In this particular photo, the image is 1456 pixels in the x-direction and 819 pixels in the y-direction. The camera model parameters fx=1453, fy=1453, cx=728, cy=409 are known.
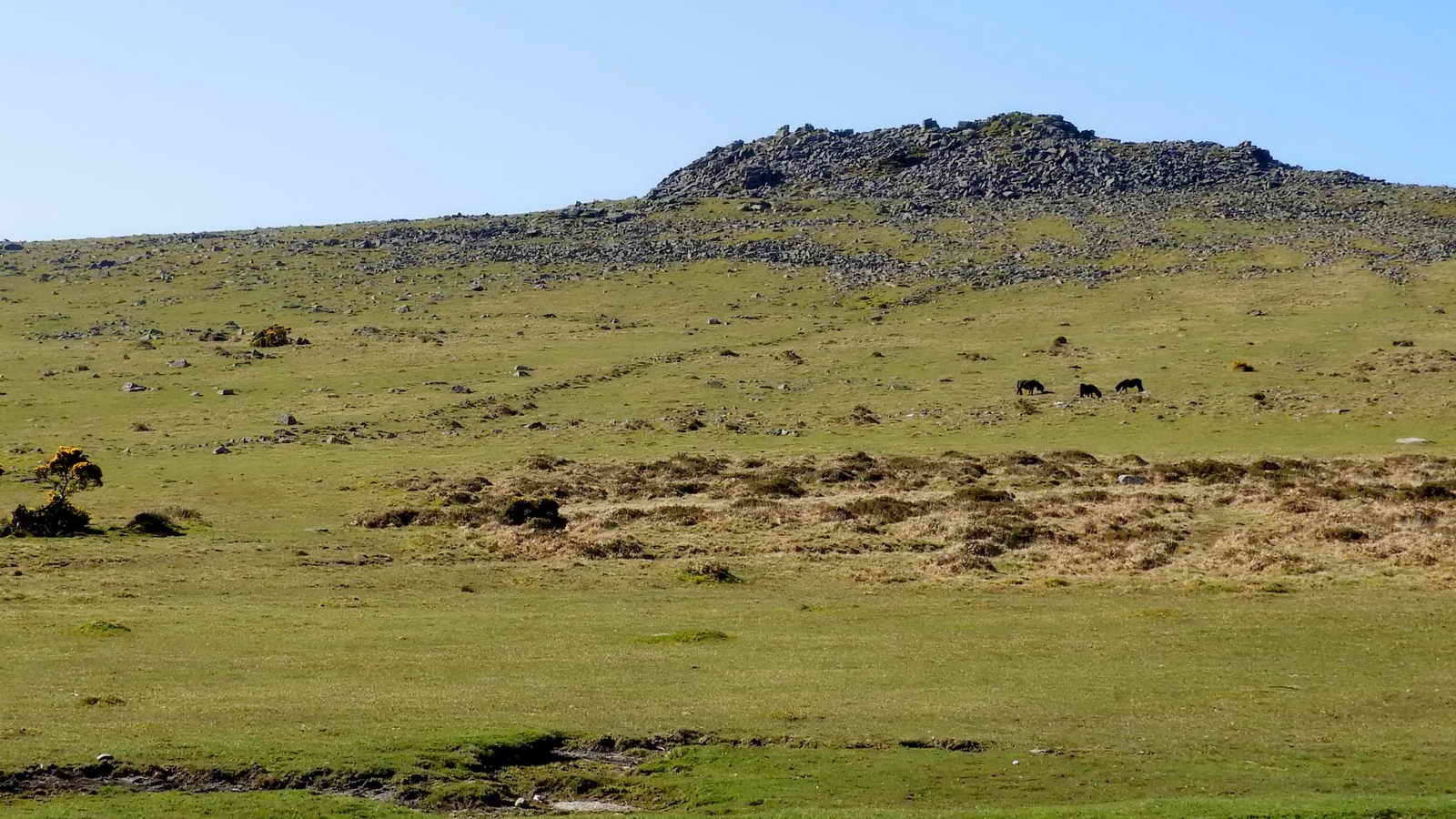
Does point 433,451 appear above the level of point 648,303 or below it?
below

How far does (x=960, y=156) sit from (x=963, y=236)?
132 feet

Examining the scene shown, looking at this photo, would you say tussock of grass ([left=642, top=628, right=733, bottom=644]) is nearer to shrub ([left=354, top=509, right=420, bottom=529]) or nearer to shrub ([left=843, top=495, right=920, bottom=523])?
shrub ([left=843, top=495, right=920, bottom=523])

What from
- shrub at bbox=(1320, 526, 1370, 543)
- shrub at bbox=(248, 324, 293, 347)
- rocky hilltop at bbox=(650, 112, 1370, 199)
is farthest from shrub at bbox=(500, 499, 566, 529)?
rocky hilltop at bbox=(650, 112, 1370, 199)

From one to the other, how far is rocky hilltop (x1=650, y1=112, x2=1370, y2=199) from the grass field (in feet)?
179

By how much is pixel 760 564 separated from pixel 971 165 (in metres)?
137

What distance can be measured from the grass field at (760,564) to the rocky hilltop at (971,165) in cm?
5447

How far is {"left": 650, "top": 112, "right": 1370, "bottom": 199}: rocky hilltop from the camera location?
16662cm

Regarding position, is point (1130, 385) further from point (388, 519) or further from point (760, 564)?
point (388, 519)

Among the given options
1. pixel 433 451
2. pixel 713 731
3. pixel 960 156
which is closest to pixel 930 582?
pixel 713 731

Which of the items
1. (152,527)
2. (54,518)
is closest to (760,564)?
(152,527)

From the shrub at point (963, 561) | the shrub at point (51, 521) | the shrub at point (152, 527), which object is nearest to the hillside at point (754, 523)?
the shrub at point (963, 561)

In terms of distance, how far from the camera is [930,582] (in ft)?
140

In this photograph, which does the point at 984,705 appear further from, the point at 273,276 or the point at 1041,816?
the point at 273,276

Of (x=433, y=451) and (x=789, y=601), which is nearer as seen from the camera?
(x=789, y=601)
